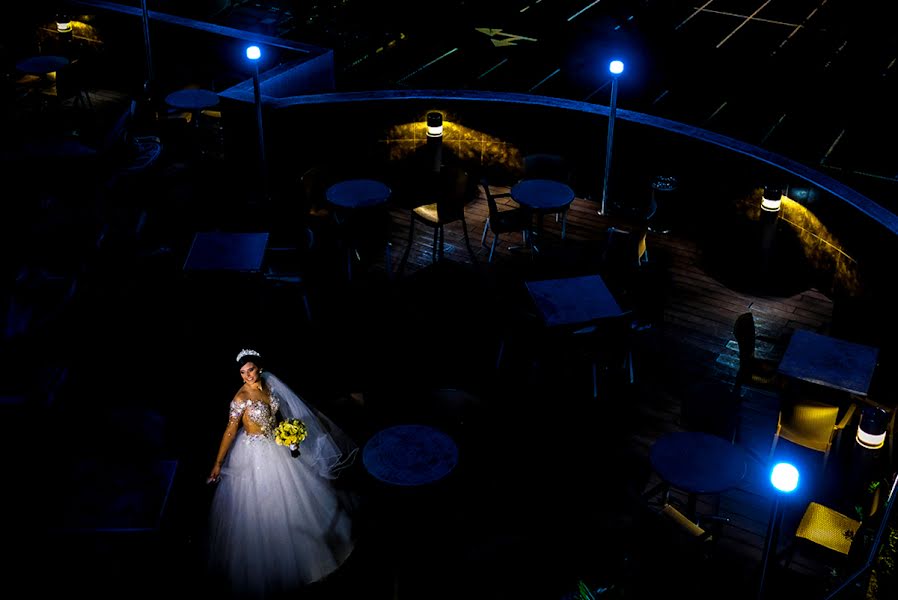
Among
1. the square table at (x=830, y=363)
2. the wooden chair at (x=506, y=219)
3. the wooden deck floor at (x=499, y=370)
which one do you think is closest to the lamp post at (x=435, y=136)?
the wooden deck floor at (x=499, y=370)

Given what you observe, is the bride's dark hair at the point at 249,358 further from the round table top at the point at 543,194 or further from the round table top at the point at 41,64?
the round table top at the point at 41,64

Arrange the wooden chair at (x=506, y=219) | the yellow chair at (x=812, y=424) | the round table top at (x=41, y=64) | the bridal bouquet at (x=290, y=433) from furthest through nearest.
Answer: the round table top at (x=41, y=64) < the wooden chair at (x=506, y=219) < the yellow chair at (x=812, y=424) < the bridal bouquet at (x=290, y=433)

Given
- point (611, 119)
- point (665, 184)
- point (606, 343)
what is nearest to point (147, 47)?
point (611, 119)

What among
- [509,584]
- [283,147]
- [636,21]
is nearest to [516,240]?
[283,147]

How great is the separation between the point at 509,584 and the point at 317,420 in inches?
67.7

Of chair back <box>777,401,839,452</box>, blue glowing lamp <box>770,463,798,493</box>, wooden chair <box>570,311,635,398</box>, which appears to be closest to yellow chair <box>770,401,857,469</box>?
chair back <box>777,401,839,452</box>

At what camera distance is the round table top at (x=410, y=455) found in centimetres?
545

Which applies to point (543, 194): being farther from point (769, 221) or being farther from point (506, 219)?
point (769, 221)

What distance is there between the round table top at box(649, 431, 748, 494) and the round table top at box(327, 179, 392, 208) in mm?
3887

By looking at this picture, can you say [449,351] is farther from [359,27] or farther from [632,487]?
[359,27]

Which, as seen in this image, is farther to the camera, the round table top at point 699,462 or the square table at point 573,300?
the square table at point 573,300

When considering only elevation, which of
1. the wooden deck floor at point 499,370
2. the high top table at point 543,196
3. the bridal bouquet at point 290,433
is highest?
the high top table at point 543,196

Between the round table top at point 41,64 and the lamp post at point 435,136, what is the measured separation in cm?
562

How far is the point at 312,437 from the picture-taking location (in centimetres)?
575
